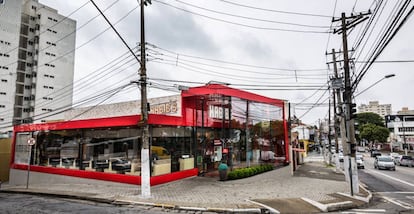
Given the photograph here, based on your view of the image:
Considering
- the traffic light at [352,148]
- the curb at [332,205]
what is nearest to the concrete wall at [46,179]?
the curb at [332,205]

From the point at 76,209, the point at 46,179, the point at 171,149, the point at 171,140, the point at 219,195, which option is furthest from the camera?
the point at 46,179

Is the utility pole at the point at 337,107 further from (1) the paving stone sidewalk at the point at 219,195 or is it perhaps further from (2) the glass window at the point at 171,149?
(2) the glass window at the point at 171,149

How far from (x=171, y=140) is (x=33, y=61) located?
54.9m

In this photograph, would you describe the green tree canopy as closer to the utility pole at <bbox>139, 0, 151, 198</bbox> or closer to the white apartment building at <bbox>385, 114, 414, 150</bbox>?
the white apartment building at <bbox>385, 114, 414, 150</bbox>

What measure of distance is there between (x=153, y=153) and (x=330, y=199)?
9.56 meters

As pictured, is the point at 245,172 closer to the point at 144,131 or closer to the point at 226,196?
the point at 226,196

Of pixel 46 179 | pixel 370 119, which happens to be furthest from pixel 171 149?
pixel 370 119

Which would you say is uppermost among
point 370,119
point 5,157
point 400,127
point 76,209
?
point 370,119

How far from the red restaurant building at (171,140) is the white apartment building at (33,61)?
116ft

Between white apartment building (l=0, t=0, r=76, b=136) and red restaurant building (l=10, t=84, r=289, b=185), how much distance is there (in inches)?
1386

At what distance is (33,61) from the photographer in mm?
56938

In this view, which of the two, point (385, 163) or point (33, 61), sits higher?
point (33, 61)

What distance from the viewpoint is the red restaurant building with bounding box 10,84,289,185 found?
15898 mm

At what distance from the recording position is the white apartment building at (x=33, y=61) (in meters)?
50.6
